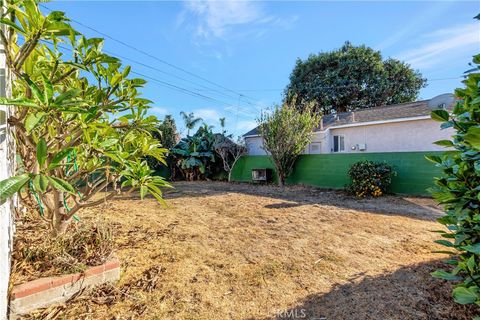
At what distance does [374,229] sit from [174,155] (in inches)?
438

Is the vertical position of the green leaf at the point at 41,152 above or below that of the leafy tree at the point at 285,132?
below

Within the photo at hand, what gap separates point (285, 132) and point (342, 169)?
107 inches

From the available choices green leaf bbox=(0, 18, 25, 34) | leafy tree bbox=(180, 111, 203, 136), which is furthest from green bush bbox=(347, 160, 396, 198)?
leafy tree bbox=(180, 111, 203, 136)

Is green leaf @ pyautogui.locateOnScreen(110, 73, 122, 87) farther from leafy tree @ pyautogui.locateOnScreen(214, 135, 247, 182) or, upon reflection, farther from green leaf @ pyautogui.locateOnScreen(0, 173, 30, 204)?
leafy tree @ pyautogui.locateOnScreen(214, 135, 247, 182)

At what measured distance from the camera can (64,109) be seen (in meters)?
1.28

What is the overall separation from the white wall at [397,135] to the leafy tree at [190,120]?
26.6 ft

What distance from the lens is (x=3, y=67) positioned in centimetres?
139

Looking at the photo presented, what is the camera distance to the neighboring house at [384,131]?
1033 centimetres

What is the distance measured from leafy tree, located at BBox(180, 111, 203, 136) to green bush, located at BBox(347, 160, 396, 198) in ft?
30.2

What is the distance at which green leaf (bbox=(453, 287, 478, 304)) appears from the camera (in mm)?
1234

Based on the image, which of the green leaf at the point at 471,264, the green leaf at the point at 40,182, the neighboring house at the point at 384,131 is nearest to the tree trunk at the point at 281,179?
the neighboring house at the point at 384,131

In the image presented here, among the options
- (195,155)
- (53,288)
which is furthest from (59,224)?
(195,155)

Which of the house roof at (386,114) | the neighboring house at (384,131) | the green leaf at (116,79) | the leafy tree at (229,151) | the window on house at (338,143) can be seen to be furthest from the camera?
the window on house at (338,143)

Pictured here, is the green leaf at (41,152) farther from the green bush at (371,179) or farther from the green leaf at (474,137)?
the green bush at (371,179)
